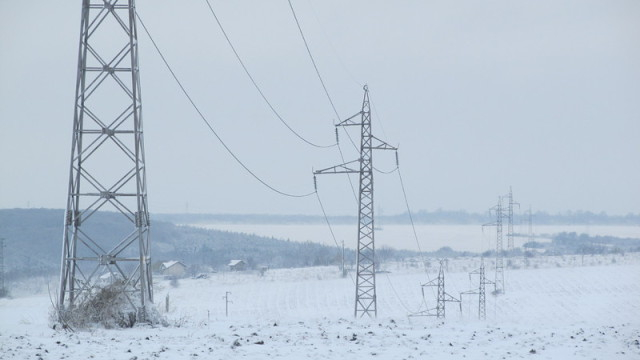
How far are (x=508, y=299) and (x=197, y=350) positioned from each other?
70.1 metres

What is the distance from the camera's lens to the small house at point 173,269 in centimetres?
12838

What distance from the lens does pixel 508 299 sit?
7981 cm

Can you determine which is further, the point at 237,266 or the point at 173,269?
the point at 237,266

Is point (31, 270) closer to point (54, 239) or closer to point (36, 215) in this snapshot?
point (54, 239)

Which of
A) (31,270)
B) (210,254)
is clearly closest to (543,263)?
(210,254)

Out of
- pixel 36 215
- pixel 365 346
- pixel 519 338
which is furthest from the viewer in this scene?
pixel 36 215

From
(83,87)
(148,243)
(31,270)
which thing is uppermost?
Result: (83,87)

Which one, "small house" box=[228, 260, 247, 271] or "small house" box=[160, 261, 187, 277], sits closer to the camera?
"small house" box=[160, 261, 187, 277]

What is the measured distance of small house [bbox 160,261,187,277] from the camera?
12838 centimetres

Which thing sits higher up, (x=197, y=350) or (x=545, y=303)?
(x=197, y=350)

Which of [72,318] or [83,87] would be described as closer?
[72,318]

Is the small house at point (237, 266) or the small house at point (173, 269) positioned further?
the small house at point (237, 266)

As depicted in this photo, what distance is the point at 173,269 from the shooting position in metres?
130

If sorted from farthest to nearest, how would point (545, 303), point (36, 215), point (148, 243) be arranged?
1. point (36, 215)
2. point (545, 303)
3. point (148, 243)
